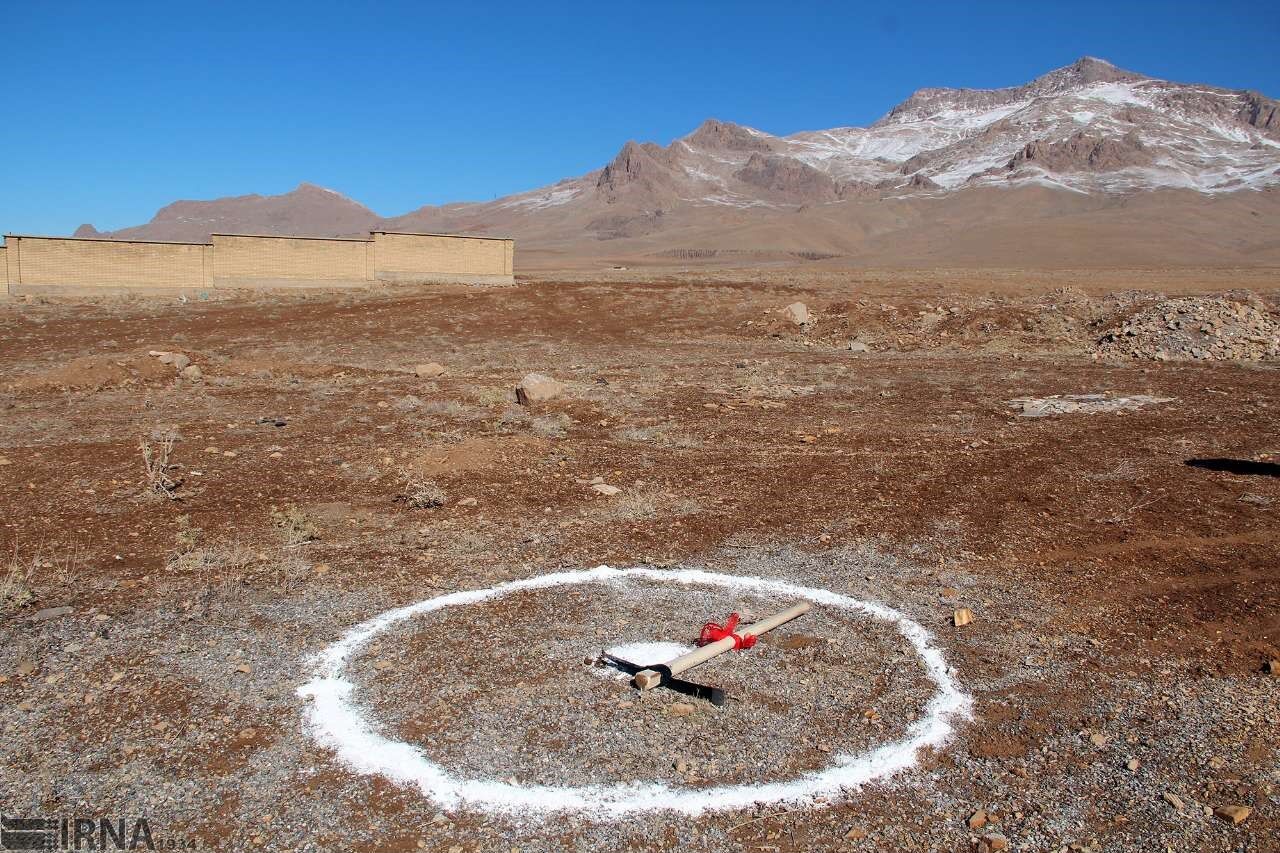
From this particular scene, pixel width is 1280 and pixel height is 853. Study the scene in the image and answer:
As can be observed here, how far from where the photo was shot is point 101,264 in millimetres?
30453

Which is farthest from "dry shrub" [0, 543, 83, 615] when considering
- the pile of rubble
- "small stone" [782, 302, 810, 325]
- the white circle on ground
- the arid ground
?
"small stone" [782, 302, 810, 325]

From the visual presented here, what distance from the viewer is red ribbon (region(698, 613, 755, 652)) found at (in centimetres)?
552

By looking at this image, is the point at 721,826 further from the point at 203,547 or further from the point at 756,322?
the point at 756,322


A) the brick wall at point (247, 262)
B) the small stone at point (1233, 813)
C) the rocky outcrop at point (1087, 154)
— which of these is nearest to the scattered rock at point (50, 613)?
the small stone at point (1233, 813)

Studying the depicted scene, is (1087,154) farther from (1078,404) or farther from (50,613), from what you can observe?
(50,613)

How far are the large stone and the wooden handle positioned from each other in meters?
8.06

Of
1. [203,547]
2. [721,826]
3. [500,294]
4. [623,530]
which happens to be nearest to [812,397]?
[623,530]

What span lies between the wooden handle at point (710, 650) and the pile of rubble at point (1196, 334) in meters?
15.5

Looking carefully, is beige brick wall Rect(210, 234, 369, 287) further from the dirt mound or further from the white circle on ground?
the white circle on ground

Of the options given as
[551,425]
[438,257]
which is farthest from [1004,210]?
[551,425]

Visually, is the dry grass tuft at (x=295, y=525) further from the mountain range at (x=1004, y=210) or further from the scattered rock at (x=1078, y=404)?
the mountain range at (x=1004, y=210)

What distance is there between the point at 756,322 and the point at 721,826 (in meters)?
21.2

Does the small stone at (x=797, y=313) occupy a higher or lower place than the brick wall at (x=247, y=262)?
lower

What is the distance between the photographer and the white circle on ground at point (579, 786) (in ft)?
13.6
